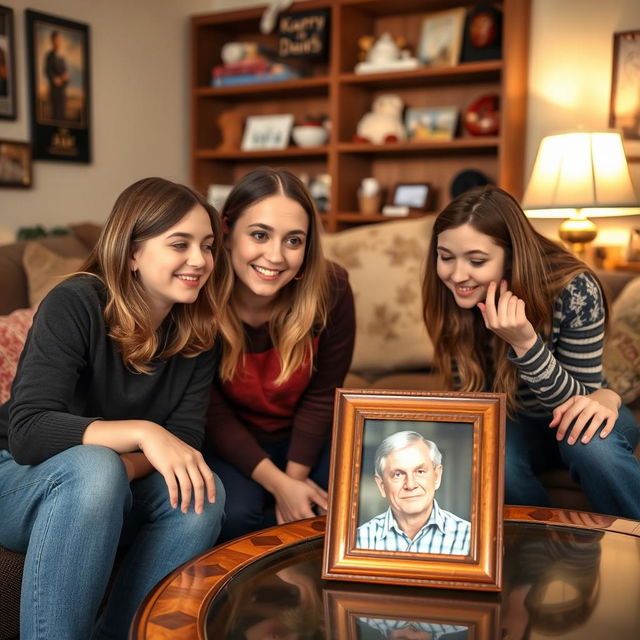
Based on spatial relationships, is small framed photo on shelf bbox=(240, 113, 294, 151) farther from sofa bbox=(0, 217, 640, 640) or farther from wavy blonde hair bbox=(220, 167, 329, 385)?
wavy blonde hair bbox=(220, 167, 329, 385)

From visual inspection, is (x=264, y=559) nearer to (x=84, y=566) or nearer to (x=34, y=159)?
(x=84, y=566)

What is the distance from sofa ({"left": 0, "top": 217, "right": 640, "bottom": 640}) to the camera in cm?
214

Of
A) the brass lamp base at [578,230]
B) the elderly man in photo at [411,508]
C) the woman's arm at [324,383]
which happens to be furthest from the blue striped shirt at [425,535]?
the brass lamp base at [578,230]

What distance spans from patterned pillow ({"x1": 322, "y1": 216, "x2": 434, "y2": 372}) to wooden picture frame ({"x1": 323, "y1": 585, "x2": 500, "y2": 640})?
150cm

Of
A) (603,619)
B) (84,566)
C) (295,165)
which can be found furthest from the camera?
(295,165)

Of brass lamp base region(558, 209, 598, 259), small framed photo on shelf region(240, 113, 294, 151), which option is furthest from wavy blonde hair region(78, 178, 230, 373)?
small framed photo on shelf region(240, 113, 294, 151)

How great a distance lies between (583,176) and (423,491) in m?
1.67

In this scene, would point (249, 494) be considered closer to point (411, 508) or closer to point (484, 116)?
point (411, 508)

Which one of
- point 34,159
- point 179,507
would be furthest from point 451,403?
point 34,159

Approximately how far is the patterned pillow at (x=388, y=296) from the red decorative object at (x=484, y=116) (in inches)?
40.6

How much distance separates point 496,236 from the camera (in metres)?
1.64

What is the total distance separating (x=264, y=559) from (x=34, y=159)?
2.75m

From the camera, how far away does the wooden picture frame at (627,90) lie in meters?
3.23

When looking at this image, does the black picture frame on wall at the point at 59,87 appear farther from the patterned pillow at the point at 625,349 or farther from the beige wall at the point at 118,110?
the patterned pillow at the point at 625,349
